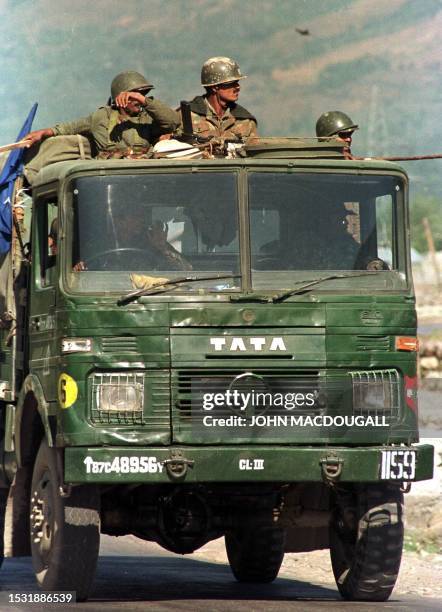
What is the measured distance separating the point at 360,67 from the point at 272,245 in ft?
232

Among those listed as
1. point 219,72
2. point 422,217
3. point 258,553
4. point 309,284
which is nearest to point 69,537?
point 309,284

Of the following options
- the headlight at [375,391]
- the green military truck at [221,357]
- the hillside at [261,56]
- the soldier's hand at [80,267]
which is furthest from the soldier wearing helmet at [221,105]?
the hillside at [261,56]

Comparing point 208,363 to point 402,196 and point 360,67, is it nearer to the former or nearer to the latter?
point 402,196

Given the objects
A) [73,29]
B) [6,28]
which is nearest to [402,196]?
[6,28]

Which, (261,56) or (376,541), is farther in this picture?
(261,56)


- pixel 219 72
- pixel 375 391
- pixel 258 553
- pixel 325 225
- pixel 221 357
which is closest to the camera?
pixel 221 357

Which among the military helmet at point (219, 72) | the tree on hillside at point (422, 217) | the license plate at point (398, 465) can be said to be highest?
the tree on hillside at point (422, 217)

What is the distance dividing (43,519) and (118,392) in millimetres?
1235

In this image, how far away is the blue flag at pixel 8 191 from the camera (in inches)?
487

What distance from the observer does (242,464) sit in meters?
10.8

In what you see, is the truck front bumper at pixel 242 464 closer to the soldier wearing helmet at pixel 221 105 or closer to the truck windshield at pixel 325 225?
the truck windshield at pixel 325 225

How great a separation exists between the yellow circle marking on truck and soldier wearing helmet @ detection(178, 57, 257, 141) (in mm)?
3043

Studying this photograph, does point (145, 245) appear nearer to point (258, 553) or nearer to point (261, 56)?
point (258, 553)

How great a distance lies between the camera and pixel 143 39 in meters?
58.6
